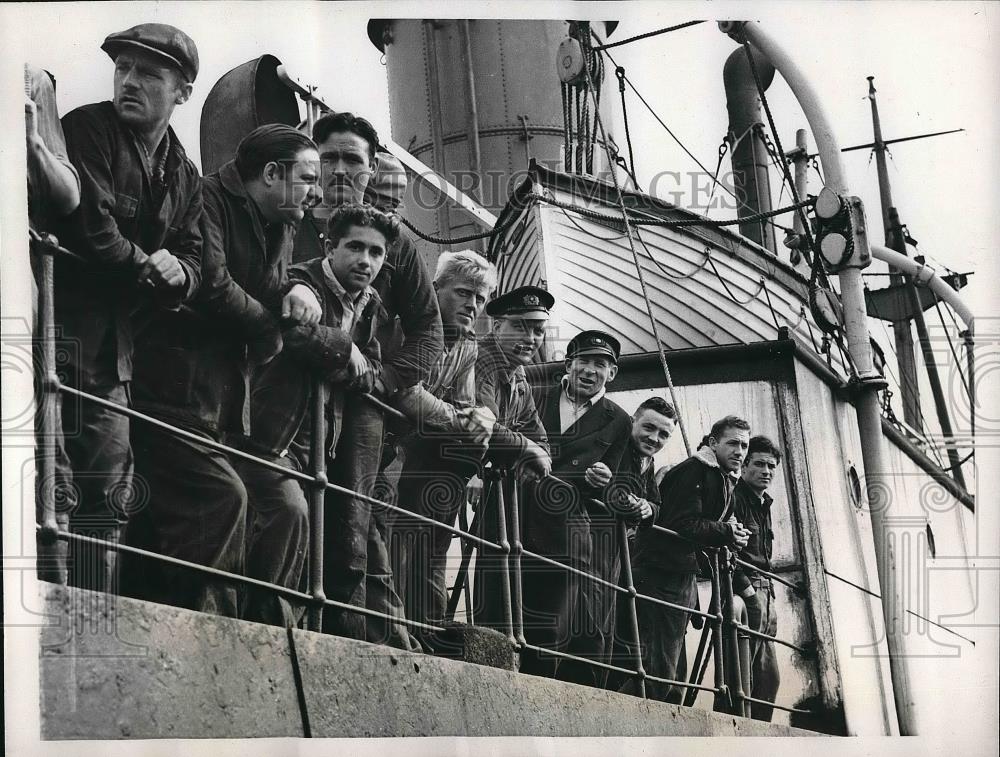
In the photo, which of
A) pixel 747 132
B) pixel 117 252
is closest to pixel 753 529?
pixel 747 132

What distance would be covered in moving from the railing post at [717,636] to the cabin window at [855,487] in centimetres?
117

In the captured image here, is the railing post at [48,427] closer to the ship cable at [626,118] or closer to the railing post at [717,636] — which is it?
the railing post at [717,636]

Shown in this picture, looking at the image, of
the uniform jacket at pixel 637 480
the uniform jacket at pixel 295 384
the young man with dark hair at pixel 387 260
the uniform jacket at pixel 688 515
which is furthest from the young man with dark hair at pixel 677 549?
the uniform jacket at pixel 295 384

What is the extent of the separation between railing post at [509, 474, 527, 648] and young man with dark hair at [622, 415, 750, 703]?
0.99 m

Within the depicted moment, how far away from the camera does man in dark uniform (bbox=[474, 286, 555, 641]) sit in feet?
22.0

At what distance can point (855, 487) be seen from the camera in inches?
336

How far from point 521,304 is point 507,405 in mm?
494

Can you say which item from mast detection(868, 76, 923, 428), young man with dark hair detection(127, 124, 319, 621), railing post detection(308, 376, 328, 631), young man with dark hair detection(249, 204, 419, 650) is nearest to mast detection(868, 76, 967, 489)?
mast detection(868, 76, 923, 428)

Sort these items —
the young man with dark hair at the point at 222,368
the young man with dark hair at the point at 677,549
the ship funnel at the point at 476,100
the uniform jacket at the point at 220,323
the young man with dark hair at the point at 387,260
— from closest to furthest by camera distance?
the young man with dark hair at the point at 222,368
the uniform jacket at the point at 220,323
the young man with dark hair at the point at 387,260
the young man with dark hair at the point at 677,549
the ship funnel at the point at 476,100

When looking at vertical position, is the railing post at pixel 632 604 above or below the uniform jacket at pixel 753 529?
below

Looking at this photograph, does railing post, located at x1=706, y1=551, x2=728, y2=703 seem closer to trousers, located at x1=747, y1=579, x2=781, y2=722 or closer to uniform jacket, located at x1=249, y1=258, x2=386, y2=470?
trousers, located at x1=747, y1=579, x2=781, y2=722

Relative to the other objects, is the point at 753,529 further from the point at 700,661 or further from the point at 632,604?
the point at 632,604

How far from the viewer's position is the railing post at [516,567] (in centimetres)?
653

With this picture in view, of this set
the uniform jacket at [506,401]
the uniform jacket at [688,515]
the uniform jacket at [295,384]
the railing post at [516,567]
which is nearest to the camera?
the uniform jacket at [295,384]
